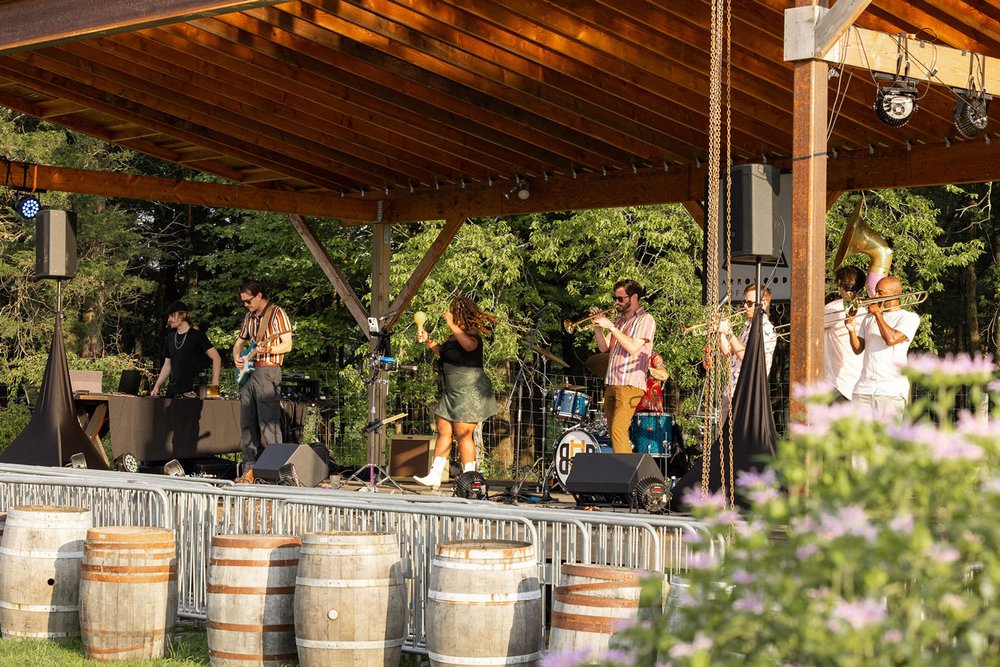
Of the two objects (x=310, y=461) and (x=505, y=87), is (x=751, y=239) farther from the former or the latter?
(x=310, y=461)

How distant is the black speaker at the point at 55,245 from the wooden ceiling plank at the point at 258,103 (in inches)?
47.6

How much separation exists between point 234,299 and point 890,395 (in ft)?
50.2

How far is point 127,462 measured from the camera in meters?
10.8

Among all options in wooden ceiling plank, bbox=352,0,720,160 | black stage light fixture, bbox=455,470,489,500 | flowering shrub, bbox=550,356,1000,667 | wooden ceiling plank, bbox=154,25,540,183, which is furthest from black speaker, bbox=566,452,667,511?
flowering shrub, bbox=550,356,1000,667

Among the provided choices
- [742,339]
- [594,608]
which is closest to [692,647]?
[594,608]

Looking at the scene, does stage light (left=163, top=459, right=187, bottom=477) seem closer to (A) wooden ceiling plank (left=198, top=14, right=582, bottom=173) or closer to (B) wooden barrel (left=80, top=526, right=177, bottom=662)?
(A) wooden ceiling plank (left=198, top=14, right=582, bottom=173)

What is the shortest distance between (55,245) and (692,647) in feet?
28.7

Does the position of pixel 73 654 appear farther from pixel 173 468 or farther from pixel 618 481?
pixel 173 468

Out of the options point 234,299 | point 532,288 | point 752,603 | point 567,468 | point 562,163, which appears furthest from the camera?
point 234,299

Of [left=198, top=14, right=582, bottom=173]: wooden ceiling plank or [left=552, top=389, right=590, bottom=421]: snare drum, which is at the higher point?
[left=198, top=14, right=582, bottom=173]: wooden ceiling plank

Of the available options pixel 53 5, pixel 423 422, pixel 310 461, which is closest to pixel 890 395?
pixel 310 461

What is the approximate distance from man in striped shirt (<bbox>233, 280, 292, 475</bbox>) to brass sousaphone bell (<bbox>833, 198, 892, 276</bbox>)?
3.69 meters

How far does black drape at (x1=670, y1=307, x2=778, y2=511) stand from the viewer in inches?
240

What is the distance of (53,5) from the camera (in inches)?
273
